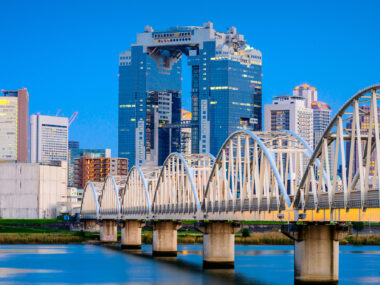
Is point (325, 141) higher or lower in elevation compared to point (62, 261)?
higher

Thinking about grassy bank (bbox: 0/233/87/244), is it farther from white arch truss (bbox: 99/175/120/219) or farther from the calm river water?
the calm river water

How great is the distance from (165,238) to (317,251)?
201ft

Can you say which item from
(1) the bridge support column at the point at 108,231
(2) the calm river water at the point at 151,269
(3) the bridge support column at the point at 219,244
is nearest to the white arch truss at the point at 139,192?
(2) the calm river water at the point at 151,269

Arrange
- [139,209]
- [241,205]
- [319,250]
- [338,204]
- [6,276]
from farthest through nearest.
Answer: [139,209], [6,276], [241,205], [319,250], [338,204]

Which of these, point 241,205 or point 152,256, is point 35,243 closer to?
point 152,256

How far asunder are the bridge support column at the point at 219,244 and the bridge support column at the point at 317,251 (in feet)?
93.4

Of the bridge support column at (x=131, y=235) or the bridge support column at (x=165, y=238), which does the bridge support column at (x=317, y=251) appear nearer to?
the bridge support column at (x=165, y=238)

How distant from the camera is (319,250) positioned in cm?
7519

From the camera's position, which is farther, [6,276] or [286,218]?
[6,276]

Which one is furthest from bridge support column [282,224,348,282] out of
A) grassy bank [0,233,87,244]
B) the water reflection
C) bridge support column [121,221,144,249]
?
grassy bank [0,233,87,244]

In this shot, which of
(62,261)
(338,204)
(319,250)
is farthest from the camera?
(62,261)

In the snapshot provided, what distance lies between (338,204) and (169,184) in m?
71.6

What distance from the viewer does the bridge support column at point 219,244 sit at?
104 m

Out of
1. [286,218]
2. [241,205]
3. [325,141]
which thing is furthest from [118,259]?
[325,141]
